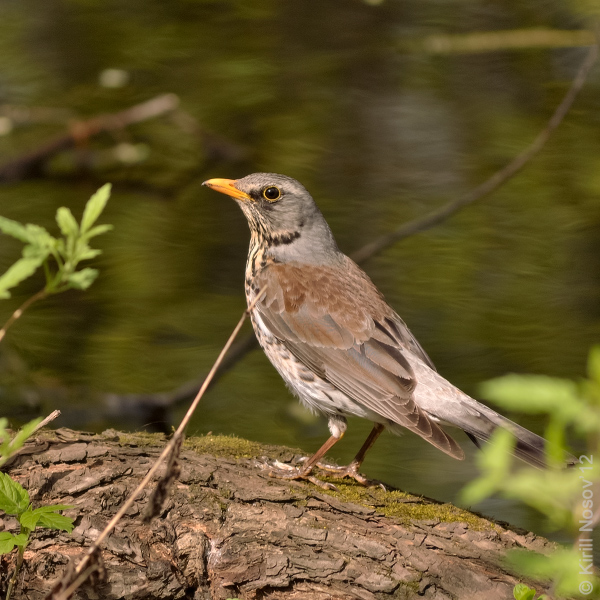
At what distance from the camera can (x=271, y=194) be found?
5.12 metres

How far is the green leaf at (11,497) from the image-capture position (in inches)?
108

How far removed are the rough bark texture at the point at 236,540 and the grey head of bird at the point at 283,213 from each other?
5.95ft

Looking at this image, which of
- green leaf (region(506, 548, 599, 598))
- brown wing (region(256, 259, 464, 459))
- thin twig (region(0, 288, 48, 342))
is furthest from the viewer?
brown wing (region(256, 259, 464, 459))

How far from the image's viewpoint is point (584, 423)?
5.06ft

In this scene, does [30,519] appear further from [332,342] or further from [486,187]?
[486,187]

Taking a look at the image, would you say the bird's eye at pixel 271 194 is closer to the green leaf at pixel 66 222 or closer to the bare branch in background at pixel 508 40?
the green leaf at pixel 66 222

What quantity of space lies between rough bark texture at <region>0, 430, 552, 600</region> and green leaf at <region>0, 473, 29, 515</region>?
34 centimetres

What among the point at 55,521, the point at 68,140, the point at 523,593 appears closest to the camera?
the point at 55,521

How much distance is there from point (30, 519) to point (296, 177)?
7188 mm

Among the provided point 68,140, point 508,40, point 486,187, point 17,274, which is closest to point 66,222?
point 17,274

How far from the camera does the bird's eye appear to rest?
5113mm

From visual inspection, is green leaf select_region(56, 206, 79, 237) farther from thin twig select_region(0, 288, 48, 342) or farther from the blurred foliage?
the blurred foliage

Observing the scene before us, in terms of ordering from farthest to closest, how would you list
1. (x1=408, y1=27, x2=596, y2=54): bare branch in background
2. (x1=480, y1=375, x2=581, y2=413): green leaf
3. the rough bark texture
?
(x1=408, y1=27, x2=596, y2=54): bare branch in background < the rough bark texture < (x1=480, y1=375, x2=581, y2=413): green leaf

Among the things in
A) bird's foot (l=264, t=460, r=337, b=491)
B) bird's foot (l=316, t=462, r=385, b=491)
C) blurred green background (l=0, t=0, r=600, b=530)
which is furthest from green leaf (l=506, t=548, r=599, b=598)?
blurred green background (l=0, t=0, r=600, b=530)
